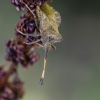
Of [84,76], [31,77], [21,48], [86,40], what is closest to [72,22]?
[86,40]

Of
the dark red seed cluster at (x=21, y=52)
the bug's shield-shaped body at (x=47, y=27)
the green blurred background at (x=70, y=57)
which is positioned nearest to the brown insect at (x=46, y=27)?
the bug's shield-shaped body at (x=47, y=27)

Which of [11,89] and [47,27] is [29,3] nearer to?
[47,27]

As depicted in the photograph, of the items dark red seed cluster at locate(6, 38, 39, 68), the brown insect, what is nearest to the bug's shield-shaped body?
the brown insect

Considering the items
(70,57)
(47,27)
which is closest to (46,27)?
(47,27)

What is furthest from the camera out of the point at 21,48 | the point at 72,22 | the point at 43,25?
the point at 72,22

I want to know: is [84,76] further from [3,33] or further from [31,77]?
[3,33]

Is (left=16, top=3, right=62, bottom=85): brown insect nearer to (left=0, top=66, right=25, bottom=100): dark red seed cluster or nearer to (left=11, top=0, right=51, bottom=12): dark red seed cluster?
(left=11, top=0, right=51, bottom=12): dark red seed cluster
